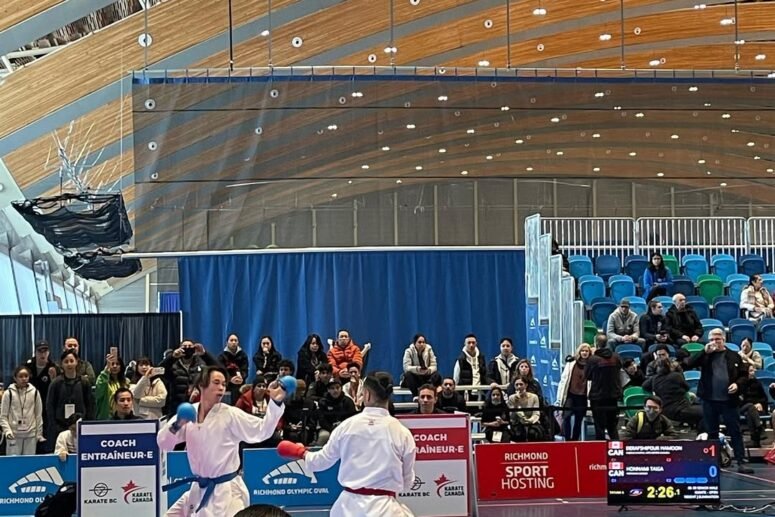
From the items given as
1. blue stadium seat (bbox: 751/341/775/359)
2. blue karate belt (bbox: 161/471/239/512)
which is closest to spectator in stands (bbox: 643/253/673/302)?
blue stadium seat (bbox: 751/341/775/359)

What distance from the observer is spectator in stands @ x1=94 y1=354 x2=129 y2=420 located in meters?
15.8

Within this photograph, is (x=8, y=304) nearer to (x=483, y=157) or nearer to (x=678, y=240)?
(x=483, y=157)

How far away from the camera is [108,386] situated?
15859 millimetres

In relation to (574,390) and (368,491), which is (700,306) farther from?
(368,491)

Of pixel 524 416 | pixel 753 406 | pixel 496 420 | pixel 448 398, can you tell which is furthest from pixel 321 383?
pixel 753 406

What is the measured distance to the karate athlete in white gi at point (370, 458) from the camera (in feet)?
27.4

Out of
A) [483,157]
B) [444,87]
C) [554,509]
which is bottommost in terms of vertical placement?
[554,509]

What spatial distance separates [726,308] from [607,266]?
2335 mm

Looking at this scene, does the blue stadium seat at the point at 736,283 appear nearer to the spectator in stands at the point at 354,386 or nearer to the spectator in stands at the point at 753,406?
the spectator in stands at the point at 753,406

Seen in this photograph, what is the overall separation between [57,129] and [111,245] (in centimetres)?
407

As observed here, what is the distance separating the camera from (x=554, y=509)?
13336mm

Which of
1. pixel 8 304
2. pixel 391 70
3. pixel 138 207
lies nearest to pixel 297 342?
pixel 138 207

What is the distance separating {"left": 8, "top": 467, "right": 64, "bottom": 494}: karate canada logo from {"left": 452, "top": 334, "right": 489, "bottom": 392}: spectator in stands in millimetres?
6846

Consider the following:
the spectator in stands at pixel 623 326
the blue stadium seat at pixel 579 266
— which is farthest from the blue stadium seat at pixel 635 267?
the spectator in stands at pixel 623 326
